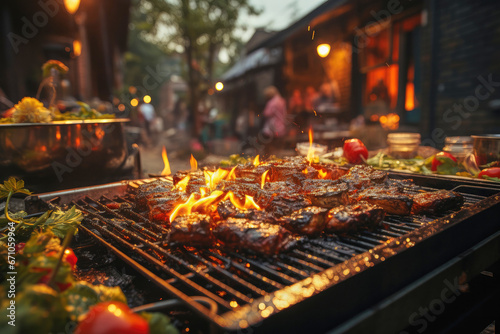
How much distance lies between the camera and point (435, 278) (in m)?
1.92

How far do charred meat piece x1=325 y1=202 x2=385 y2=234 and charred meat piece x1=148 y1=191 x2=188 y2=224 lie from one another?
1178 mm

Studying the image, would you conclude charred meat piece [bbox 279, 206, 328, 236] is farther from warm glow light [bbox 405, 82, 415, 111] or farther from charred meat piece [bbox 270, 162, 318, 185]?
warm glow light [bbox 405, 82, 415, 111]

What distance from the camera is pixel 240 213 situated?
7.18 feet

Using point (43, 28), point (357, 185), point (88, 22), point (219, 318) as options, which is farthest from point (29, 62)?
point (219, 318)

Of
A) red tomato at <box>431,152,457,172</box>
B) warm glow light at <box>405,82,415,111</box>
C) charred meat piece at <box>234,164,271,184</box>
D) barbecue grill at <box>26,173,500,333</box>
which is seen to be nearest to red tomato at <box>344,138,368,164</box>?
red tomato at <box>431,152,457,172</box>

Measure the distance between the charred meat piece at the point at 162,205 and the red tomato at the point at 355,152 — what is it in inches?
126

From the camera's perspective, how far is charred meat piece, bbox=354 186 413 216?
2451mm

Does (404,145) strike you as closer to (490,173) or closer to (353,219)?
(490,173)

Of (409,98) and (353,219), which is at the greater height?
(409,98)

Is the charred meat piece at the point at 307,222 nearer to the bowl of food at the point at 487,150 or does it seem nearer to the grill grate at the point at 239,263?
the grill grate at the point at 239,263

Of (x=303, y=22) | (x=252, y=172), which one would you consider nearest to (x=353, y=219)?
(x=252, y=172)

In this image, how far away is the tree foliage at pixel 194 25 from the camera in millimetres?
18906

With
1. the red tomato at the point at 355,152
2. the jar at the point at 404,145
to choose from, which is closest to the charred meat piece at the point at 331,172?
the red tomato at the point at 355,152

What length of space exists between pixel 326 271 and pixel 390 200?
129 cm
